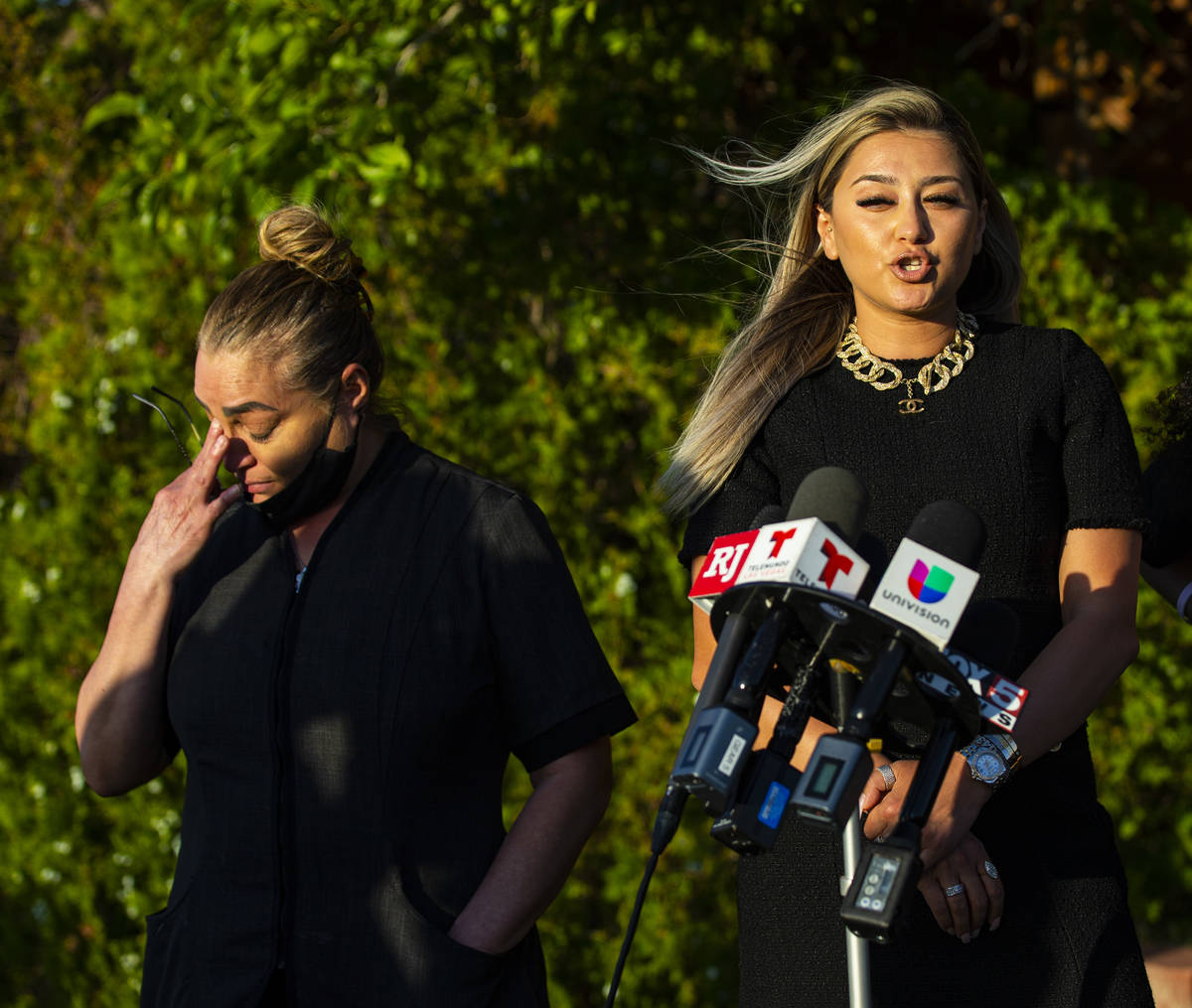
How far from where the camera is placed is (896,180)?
227cm

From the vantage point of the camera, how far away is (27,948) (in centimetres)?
490

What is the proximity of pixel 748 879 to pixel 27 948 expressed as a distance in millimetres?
3576

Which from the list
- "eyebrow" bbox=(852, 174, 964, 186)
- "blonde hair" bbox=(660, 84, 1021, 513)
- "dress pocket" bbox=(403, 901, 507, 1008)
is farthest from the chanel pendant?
"dress pocket" bbox=(403, 901, 507, 1008)

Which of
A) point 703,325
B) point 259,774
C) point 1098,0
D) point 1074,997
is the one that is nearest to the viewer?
point 1074,997

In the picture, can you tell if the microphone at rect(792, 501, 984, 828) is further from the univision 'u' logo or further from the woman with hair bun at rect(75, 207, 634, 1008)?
the woman with hair bun at rect(75, 207, 634, 1008)

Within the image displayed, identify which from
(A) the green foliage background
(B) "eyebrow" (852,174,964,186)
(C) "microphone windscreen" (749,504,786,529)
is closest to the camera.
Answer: (C) "microphone windscreen" (749,504,786,529)

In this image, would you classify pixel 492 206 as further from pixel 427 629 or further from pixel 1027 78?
pixel 1027 78

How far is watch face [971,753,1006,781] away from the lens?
1.90 m

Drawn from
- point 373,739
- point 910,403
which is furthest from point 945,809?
point 373,739

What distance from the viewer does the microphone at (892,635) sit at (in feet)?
4.87

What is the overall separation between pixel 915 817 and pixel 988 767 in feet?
1.21

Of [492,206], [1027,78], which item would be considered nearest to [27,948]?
[492,206]

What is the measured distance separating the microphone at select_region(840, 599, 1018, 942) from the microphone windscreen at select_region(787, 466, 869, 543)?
0.62ft

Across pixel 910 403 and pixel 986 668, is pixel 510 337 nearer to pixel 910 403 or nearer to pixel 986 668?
pixel 910 403
